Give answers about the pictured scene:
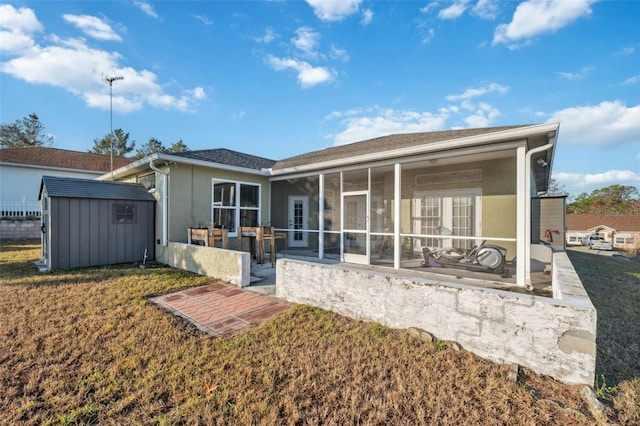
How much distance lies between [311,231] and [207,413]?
676cm

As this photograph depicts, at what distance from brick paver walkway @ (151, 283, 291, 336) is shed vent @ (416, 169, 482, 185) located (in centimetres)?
575

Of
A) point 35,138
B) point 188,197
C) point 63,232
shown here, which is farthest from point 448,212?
point 35,138

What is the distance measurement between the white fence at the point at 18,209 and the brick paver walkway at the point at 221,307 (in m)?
16.1

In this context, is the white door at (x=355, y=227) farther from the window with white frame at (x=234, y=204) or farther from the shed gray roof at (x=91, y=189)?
the shed gray roof at (x=91, y=189)

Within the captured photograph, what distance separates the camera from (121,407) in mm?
2281

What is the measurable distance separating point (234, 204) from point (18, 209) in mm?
14644

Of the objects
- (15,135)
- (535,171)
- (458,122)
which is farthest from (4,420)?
(15,135)

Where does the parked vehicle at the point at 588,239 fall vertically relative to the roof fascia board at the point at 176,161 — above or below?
below

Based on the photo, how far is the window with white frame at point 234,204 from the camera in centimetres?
862

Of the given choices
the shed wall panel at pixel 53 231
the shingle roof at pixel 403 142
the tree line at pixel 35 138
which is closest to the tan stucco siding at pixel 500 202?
the shingle roof at pixel 403 142

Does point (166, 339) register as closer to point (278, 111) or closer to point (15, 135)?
point (278, 111)

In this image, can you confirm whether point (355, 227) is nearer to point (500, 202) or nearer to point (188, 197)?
point (500, 202)

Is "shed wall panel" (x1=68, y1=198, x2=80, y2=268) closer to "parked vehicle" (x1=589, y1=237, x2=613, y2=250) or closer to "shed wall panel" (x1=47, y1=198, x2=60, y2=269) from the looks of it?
"shed wall panel" (x1=47, y1=198, x2=60, y2=269)

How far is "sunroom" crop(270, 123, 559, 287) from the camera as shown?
20.1 ft
